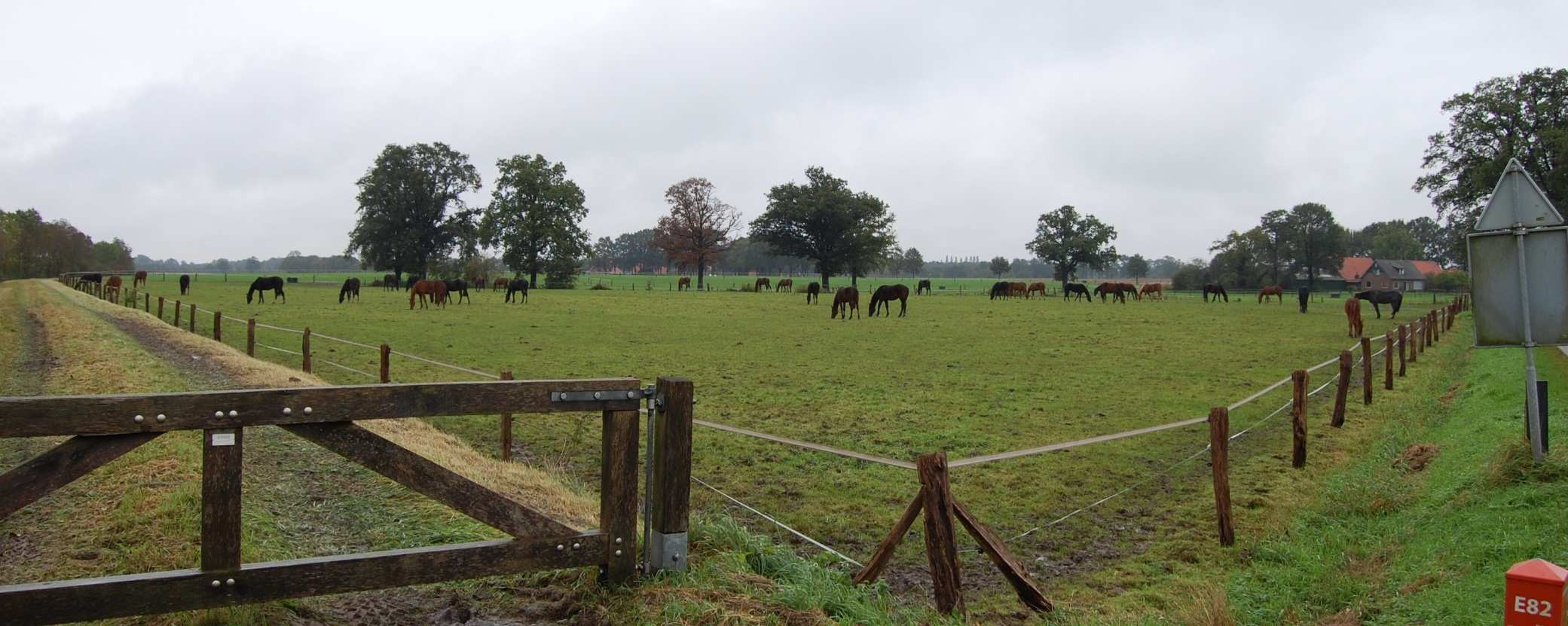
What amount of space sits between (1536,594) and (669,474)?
341 cm

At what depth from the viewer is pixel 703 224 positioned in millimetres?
87625

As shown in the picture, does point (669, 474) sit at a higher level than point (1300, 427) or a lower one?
higher

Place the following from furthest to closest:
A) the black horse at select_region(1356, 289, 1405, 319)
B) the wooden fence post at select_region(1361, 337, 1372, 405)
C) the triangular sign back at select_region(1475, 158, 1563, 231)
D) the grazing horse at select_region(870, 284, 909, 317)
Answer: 1. the black horse at select_region(1356, 289, 1405, 319)
2. the grazing horse at select_region(870, 284, 909, 317)
3. the wooden fence post at select_region(1361, 337, 1372, 405)
4. the triangular sign back at select_region(1475, 158, 1563, 231)

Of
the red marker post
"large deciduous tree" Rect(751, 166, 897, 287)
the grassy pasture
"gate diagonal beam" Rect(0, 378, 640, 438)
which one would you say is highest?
"large deciduous tree" Rect(751, 166, 897, 287)

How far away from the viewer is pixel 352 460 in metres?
3.71

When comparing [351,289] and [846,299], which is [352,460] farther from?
[351,289]

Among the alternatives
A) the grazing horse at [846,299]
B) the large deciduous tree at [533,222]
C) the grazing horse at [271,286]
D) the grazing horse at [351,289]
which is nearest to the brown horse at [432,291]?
the grazing horse at [351,289]

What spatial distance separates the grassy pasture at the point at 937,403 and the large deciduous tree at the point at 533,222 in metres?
39.0

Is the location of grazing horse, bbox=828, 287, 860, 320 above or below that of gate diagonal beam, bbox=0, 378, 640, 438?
above

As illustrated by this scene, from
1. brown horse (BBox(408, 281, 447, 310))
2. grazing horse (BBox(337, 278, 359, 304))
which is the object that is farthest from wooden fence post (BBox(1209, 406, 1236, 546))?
grazing horse (BBox(337, 278, 359, 304))

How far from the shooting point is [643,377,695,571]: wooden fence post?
438 cm

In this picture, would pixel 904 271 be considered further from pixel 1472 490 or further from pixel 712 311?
pixel 1472 490

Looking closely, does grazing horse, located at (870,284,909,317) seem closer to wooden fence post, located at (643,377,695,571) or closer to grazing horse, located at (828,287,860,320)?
grazing horse, located at (828,287,860,320)

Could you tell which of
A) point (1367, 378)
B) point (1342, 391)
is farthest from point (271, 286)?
point (1342, 391)
